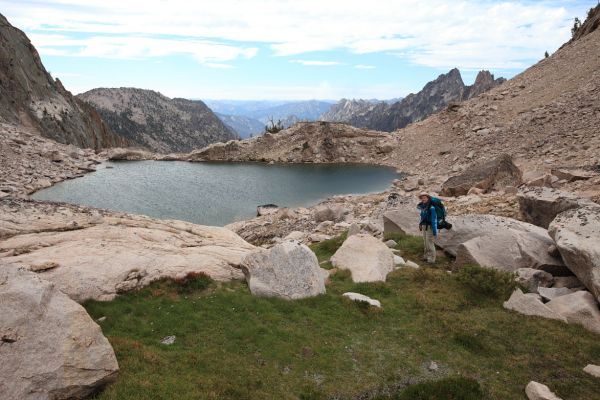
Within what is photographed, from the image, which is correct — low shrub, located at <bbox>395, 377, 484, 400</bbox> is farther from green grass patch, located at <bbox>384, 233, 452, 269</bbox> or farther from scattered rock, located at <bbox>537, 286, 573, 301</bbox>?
green grass patch, located at <bbox>384, 233, 452, 269</bbox>

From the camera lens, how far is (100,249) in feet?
63.5

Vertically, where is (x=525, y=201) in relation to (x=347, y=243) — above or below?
above

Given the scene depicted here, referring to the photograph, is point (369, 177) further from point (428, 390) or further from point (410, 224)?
point (428, 390)

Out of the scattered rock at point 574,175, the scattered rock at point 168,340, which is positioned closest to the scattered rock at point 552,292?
the scattered rock at point 168,340

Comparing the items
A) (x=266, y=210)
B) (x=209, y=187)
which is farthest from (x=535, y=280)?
(x=209, y=187)

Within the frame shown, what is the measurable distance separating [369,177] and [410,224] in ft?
192

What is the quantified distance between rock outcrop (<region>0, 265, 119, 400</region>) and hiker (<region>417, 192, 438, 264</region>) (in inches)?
647

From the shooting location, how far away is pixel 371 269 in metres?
22.0

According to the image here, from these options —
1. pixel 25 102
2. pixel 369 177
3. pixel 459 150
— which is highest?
pixel 25 102

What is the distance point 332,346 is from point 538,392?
6501 millimetres

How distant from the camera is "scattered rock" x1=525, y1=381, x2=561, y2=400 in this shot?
12.4m

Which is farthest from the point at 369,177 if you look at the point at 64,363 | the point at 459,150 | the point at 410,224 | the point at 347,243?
the point at 64,363

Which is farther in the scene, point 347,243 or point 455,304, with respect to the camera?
point 347,243

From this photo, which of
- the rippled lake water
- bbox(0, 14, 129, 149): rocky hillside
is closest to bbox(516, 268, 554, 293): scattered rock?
the rippled lake water
